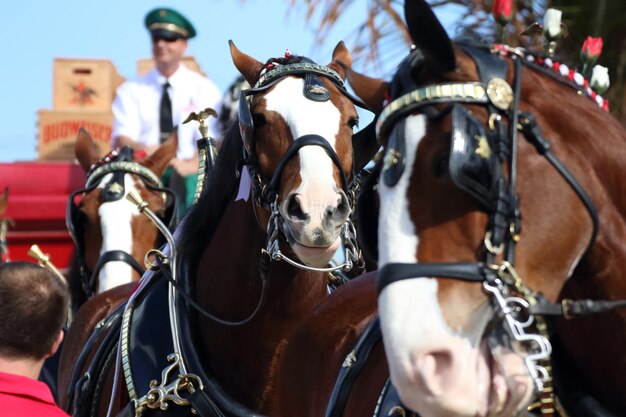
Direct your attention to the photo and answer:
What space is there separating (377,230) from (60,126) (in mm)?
7662

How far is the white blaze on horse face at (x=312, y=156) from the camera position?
3846mm

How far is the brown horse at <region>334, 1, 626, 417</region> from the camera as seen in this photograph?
2328 millimetres

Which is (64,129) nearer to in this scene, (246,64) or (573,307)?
(246,64)

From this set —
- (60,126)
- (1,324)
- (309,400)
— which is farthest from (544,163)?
(60,126)

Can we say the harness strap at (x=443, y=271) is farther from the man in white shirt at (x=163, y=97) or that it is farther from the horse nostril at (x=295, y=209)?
the man in white shirt at (x=163, y=97)

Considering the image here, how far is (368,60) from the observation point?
8.52 metres

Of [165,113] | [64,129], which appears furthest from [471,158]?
[64,129]

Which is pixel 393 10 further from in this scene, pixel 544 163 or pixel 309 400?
pixel 544 163

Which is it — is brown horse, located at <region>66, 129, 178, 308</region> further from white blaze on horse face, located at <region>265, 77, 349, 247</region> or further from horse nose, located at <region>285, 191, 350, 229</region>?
horse nose, located at <region>285, 191, 350, 229</region>

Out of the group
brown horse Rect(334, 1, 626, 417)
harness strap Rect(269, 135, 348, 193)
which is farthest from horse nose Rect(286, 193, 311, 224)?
brown horse Rect(334, 1, 626, 417)

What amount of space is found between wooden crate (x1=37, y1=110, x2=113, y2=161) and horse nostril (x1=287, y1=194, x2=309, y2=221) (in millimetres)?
6090

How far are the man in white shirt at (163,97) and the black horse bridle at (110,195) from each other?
1.07 m

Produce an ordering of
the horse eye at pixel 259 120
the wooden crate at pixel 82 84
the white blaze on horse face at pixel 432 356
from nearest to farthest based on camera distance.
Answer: the white blaze on horse face at pixel 432 356 → the horse eye at pixel 259 120 → the wooden crate at pixel 82 84

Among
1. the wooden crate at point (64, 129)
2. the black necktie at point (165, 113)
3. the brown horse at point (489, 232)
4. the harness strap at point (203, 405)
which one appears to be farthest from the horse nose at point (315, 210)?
the wooden crate at point (64, 129)
